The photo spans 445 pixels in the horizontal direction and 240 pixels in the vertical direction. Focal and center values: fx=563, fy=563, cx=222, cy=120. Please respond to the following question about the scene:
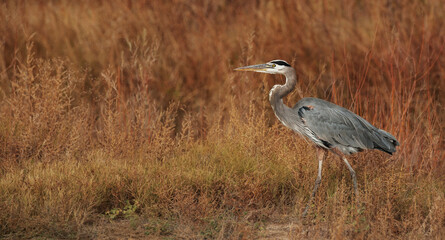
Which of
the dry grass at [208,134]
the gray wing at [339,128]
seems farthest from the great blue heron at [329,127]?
the dry grass at [208,134]

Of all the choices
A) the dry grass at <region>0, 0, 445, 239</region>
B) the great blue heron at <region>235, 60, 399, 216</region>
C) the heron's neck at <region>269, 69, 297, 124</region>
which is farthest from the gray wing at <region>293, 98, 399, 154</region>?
the dry grass at <region>0, 0, 445, 239</region>

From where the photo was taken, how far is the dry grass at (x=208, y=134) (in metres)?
4.29

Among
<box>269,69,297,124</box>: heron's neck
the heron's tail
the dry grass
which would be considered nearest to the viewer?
the dry grass

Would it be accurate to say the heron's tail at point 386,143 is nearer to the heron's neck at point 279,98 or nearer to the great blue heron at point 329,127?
the great blue heron at point 329,127

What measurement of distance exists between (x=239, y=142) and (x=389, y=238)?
2.06 meters

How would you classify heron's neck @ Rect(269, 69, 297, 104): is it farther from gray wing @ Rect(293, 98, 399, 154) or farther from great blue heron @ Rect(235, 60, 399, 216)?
gray wing @ Rect(293, 98, 399, 154)

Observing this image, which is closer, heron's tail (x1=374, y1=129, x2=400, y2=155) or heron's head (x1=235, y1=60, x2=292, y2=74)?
heron's tail (x1=374, y1=129, x2=400, y2=155)

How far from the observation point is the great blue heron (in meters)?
4.86

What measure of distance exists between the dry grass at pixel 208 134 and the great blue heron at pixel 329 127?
1.00 ft

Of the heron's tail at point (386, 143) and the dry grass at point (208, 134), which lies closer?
the dry grass at point (208, 134)

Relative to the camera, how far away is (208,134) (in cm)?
610

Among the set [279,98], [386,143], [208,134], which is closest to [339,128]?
[386,143]

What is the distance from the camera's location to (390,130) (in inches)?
224

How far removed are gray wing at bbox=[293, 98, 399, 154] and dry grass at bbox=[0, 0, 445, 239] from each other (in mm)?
353
